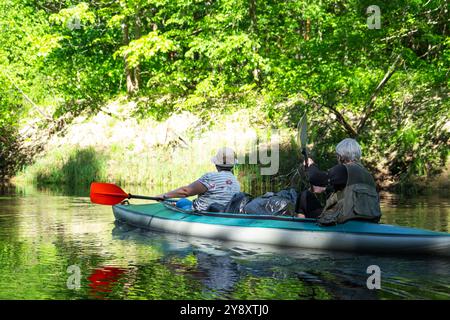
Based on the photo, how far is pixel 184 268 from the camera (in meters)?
7.37

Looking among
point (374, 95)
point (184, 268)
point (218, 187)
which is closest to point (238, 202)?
point (218, 187)

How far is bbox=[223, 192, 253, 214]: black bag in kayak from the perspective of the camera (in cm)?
926

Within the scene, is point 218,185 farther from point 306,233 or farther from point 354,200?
point 354,200

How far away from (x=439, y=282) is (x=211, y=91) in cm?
1401

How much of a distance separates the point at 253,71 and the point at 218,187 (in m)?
11.3

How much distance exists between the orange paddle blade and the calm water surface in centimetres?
47

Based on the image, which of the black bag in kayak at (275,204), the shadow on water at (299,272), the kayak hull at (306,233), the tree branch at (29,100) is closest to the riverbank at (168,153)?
the tree branch at (29,100)

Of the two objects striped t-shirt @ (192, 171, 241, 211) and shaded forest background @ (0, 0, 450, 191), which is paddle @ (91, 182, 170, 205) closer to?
striped t-shirt @ (192, 171, 241, 211)

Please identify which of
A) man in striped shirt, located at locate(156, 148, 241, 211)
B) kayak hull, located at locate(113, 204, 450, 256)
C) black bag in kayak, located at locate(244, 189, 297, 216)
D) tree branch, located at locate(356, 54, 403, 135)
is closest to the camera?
kayak hull, located at locate(113, 204, 450, 256)

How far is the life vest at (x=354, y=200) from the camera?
7.78 meters

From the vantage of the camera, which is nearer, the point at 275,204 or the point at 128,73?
the point at 275,204

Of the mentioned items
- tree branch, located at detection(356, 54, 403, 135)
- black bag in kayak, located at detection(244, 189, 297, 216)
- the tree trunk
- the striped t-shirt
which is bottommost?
black bag in kayak, located at detection(244, 189, 297, 216)

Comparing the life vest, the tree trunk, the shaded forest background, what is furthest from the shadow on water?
the tree trunk

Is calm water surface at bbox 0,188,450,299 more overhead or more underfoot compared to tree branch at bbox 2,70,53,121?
more underfoot
